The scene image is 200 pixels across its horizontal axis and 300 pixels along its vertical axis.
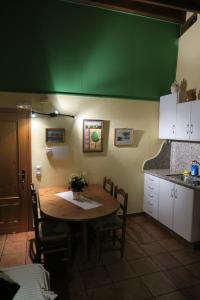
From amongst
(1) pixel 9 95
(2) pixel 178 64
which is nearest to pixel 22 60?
(1) pixel 9 95

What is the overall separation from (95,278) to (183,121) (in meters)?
2.52

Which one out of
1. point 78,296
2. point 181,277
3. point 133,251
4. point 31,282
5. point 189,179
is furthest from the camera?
point 189,179

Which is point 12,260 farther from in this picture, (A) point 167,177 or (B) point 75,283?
(A) point 167,177

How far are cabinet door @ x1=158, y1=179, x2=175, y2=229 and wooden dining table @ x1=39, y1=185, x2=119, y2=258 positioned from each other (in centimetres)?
96

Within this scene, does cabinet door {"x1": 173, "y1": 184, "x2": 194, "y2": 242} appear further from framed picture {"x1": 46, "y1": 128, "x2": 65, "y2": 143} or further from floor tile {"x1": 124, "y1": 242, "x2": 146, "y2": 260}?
framed picture {"x1": 46, "y1": 128, "x2": 65, "y2": 143}

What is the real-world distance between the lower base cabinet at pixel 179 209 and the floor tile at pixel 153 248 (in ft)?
1.17

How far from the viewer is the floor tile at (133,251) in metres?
2.73

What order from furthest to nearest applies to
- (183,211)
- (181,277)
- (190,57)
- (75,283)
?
(190,57) → (183,211) → (181,277) → (75,283)

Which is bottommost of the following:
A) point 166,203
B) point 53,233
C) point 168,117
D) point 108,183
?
point 53,233

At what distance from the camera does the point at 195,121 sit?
122 inches

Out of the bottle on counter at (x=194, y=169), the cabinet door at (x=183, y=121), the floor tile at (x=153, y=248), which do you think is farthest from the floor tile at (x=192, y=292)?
the cabinet door at (x=183, y=121)

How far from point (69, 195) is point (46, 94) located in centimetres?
157

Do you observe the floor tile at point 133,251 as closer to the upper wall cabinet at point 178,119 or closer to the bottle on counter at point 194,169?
the bottle on counter at point 194,169

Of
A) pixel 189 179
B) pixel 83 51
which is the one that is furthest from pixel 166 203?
pixel 83 51
